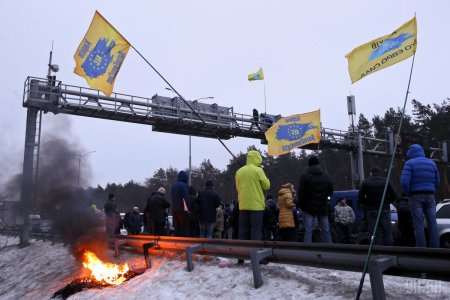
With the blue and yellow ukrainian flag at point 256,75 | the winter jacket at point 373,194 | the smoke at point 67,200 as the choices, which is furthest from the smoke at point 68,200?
the blue and yellow ukrainian flag at point 256,75

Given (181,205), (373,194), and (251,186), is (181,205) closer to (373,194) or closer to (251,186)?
(251,186)

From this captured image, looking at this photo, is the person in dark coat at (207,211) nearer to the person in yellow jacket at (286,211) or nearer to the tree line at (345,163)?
the person in yellow jacket at (286,211)

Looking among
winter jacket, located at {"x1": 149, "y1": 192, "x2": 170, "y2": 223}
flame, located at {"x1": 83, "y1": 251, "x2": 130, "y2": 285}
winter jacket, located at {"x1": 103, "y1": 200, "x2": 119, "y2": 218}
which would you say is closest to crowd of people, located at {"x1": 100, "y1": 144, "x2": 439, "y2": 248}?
winter jacket, located at {"x1": 149, "y1": 192, "x2": 170, "y2": 223}

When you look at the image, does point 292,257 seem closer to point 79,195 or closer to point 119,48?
point 119,48

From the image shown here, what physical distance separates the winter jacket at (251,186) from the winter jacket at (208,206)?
114 inches

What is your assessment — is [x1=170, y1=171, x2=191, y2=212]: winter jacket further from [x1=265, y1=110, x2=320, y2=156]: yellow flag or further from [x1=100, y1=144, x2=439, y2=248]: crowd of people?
[x1=265, y1=110, x2=320, y2=156]: yellow flag

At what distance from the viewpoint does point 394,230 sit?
38.1 feet

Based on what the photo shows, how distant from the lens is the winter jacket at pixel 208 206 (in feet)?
36.1

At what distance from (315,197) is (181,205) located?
369 centimetres

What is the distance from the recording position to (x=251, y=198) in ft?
26.2

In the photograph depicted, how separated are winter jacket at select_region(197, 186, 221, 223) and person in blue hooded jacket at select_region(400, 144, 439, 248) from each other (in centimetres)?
481

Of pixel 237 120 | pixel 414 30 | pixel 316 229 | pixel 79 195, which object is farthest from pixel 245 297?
pixel 237 120

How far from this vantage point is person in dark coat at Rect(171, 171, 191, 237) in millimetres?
10664

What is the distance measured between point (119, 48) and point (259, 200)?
227 inches
